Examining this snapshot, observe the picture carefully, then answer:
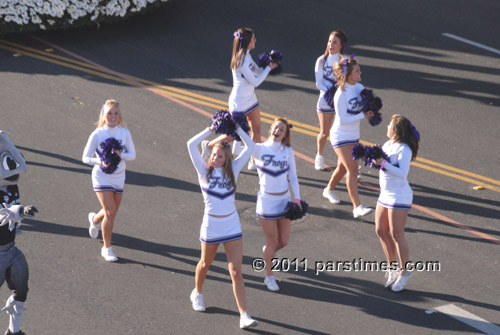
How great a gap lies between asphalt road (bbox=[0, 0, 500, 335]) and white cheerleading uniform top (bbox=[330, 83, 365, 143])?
1.16 m

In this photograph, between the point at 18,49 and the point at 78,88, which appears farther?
the point at 18,49

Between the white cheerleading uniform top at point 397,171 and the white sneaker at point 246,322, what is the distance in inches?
83.5

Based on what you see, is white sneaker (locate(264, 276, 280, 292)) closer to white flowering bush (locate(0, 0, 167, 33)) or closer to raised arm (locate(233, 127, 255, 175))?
raised arm (locate(233, 127, 255, 175))

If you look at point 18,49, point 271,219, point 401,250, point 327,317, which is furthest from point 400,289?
point 18,49

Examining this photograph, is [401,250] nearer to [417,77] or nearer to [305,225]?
[305,225]

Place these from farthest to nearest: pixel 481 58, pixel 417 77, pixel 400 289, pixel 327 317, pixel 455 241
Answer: pixel 481 58, pixel 417 77, pixel 455 241, pixel 400 289, pixel 327 317

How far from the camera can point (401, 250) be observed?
850cm

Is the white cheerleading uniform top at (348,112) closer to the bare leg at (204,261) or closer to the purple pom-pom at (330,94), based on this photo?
the purple pom-pom at (330,94)

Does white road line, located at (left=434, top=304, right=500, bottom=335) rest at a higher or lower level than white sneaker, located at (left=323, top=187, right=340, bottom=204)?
lower

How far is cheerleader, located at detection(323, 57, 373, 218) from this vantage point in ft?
32.4

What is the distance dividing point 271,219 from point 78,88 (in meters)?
6.94

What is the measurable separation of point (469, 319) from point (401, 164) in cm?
183

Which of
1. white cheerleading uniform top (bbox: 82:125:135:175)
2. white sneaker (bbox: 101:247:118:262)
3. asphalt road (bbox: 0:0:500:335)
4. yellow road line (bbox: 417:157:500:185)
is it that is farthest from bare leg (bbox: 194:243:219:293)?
yellow road line (bbox: 417:157:500:185)

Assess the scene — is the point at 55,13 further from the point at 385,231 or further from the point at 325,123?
the point at 385,231
